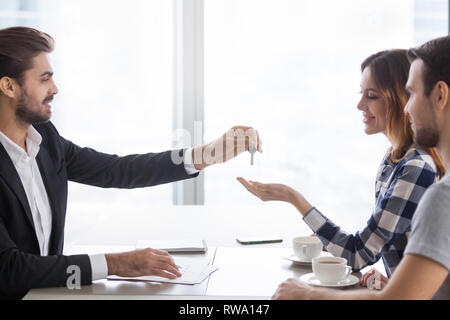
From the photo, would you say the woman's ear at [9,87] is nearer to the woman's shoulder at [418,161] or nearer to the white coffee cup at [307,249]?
the white coffee cup at [307,249]

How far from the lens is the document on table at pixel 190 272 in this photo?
4.57 feet

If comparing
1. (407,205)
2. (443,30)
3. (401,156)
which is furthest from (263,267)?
(443,30)

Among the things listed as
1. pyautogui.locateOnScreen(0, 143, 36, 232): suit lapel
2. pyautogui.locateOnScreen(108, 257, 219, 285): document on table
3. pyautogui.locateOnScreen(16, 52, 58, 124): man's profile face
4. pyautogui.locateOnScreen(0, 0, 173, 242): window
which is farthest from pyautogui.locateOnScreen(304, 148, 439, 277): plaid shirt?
pyautogui.locateOnScreen(0, 0, 173, 242): window

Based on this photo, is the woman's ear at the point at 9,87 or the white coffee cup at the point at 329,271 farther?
the woman's ear at the point at 9,87

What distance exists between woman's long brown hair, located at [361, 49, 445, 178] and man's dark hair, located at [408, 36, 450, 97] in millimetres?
399

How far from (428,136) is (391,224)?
1.08 feet

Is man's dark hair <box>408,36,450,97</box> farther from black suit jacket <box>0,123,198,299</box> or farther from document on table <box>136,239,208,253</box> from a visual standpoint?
black suit jacket <box>0,123,198,299</box>

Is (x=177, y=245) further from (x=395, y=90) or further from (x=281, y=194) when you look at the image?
(x=395, y=90)

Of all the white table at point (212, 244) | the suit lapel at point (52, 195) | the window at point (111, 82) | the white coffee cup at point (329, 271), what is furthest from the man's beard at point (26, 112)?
the window at point (111, 82)

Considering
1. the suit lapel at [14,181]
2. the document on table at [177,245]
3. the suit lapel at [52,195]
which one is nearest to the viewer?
the suit lapel at [14,181]

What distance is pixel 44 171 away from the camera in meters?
1.83

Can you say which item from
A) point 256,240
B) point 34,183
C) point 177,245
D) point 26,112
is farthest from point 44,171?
point 256,240

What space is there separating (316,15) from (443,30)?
1.01m

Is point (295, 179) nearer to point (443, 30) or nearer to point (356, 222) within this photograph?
point (356, 222)
